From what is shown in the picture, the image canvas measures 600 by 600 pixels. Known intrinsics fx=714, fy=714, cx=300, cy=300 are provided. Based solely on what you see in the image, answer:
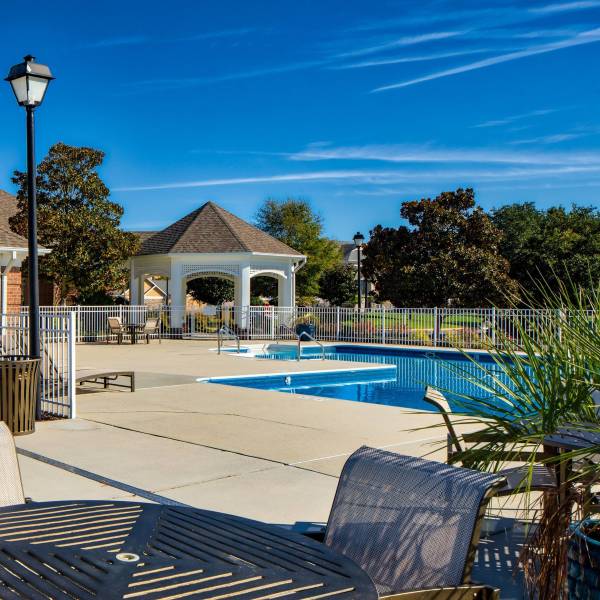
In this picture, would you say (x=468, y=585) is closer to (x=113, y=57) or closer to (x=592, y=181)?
(x=113, y=57)

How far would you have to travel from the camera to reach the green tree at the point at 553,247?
105 ft

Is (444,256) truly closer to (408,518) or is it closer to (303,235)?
(303,235)

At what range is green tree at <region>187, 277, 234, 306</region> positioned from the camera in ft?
127

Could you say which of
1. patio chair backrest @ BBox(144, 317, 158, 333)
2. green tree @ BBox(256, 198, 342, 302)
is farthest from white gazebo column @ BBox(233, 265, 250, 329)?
green tree @ BBox(256, 198, 342, 302)

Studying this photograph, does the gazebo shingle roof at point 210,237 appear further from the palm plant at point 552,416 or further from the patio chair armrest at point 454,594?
the patio chair armrest at point 454,594

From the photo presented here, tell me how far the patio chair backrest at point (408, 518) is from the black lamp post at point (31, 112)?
6.62 meters

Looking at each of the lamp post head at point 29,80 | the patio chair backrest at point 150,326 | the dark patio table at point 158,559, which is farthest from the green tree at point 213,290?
the dark patio table at point 158,559

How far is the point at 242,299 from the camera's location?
1086 inches

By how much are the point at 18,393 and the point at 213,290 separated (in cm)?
3075

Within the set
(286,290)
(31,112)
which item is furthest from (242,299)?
(31,112)

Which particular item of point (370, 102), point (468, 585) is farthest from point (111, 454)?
point (370, 102)

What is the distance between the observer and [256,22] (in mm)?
24859

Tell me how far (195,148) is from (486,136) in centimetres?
1568

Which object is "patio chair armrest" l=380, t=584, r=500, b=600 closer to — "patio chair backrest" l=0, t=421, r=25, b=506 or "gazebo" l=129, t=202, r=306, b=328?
"patio chair backrest" l=0, t=421, r=25, b=506
